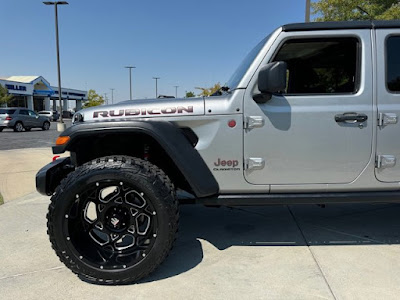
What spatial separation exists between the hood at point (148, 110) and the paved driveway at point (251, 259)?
1.29m

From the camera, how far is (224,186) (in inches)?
107

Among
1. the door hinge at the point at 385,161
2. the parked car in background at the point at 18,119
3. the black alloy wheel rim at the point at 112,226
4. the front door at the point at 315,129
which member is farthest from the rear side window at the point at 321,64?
the parked car in background at the point at 18,119

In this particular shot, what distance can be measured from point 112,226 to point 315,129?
71.1 inches

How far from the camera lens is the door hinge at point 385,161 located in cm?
266

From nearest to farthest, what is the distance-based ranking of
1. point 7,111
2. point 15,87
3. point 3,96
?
1. point 7,111
2. point 3,96
3. point 15,87

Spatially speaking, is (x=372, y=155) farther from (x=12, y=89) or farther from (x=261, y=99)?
(x=12, y=89)

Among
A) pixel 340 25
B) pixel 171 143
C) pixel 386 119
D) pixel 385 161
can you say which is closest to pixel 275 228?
pixel 385 161

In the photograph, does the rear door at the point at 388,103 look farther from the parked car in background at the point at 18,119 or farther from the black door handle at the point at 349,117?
the parked car in background at the point at 18,119

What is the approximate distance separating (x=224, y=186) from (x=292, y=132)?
70 cm

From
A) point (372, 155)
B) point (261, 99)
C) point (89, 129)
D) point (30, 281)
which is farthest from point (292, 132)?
point (30, 281)

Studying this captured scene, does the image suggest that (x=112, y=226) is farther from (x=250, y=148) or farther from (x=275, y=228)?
(x=275, y=228)

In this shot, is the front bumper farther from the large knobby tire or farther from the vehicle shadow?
the vehicle shadow

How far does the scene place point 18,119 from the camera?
801 inches

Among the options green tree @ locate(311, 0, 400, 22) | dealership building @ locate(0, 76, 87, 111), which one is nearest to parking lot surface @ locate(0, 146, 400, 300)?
green tree @ locate(311, 0, 400, 22)
